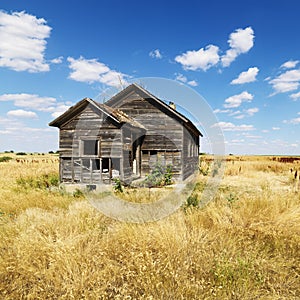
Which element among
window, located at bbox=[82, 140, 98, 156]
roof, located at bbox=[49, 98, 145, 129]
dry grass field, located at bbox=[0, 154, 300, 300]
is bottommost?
dry grass field, located at bbox=[0, 154, 300, 300]

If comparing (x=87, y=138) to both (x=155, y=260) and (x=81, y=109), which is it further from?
(x=155, y=260)

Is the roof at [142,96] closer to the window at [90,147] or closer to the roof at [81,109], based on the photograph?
the roof at [81,109]

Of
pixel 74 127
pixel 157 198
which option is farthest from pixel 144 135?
pixel 157 198

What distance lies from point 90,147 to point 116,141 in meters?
2.22

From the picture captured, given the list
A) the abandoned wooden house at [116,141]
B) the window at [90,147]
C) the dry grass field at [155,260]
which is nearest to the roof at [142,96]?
the abandoned wooden house at [116,141]

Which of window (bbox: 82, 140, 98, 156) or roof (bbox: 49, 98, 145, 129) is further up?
roof (bbox: 49, 98, 145, 129)

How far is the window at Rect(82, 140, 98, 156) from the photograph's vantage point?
13.5 m

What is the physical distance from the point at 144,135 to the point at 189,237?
41.2 ft

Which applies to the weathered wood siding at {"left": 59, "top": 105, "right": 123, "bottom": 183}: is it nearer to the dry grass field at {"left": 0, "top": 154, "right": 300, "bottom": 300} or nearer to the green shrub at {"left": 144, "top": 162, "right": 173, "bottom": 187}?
the green shrub at {"left": 144, "top": 162, "right": 173, "bottom": 187}

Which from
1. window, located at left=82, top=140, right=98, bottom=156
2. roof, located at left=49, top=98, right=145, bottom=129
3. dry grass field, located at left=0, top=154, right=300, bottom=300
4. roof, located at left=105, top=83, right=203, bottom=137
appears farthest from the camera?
roof, located at left=105, top=83, right=203, bottom=137

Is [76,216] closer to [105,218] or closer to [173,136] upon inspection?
[105,218]

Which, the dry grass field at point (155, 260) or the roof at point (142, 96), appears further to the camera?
the roof at point (142, 96)

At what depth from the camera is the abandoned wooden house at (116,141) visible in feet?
42.7

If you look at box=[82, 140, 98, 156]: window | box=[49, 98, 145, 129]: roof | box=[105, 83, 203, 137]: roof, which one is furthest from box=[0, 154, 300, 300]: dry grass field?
box=[105, 83, 203, 137]: roof
